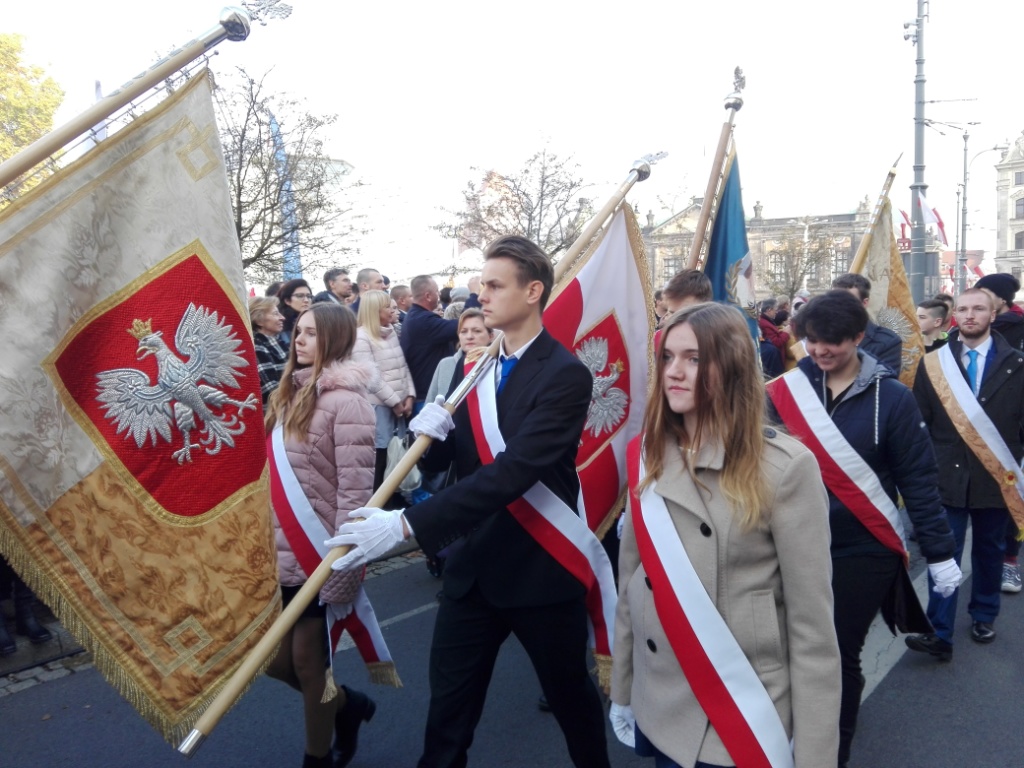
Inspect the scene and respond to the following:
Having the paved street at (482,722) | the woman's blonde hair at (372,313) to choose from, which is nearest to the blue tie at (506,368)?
the paved street at (482,722)

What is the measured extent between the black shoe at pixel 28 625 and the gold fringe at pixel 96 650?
120 inches

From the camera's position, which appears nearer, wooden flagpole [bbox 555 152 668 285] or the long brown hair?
the long brown hair

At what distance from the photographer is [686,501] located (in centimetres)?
216

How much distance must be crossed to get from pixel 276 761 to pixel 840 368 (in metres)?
2.82

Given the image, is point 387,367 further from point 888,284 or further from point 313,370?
point 888,284

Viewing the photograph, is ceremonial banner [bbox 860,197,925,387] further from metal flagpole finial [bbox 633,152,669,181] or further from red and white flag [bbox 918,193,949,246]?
metal flagpole finial [bbox 633,152,669,181]

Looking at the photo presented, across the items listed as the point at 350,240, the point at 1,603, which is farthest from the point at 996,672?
the point at 350,240

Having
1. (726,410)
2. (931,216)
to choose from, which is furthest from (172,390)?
(931,216)

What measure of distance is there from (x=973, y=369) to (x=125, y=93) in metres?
4.73

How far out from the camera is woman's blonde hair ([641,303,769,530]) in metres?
2.08

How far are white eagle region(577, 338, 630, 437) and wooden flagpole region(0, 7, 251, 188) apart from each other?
6.82 ft

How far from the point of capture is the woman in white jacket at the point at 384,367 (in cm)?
667

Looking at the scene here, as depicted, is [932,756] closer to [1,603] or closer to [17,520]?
[17,520]

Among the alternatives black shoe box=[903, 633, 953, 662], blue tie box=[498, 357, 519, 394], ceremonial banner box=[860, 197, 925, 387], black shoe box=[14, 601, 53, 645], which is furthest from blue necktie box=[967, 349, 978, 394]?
black shoe box=[14, 601, 53, 645]
